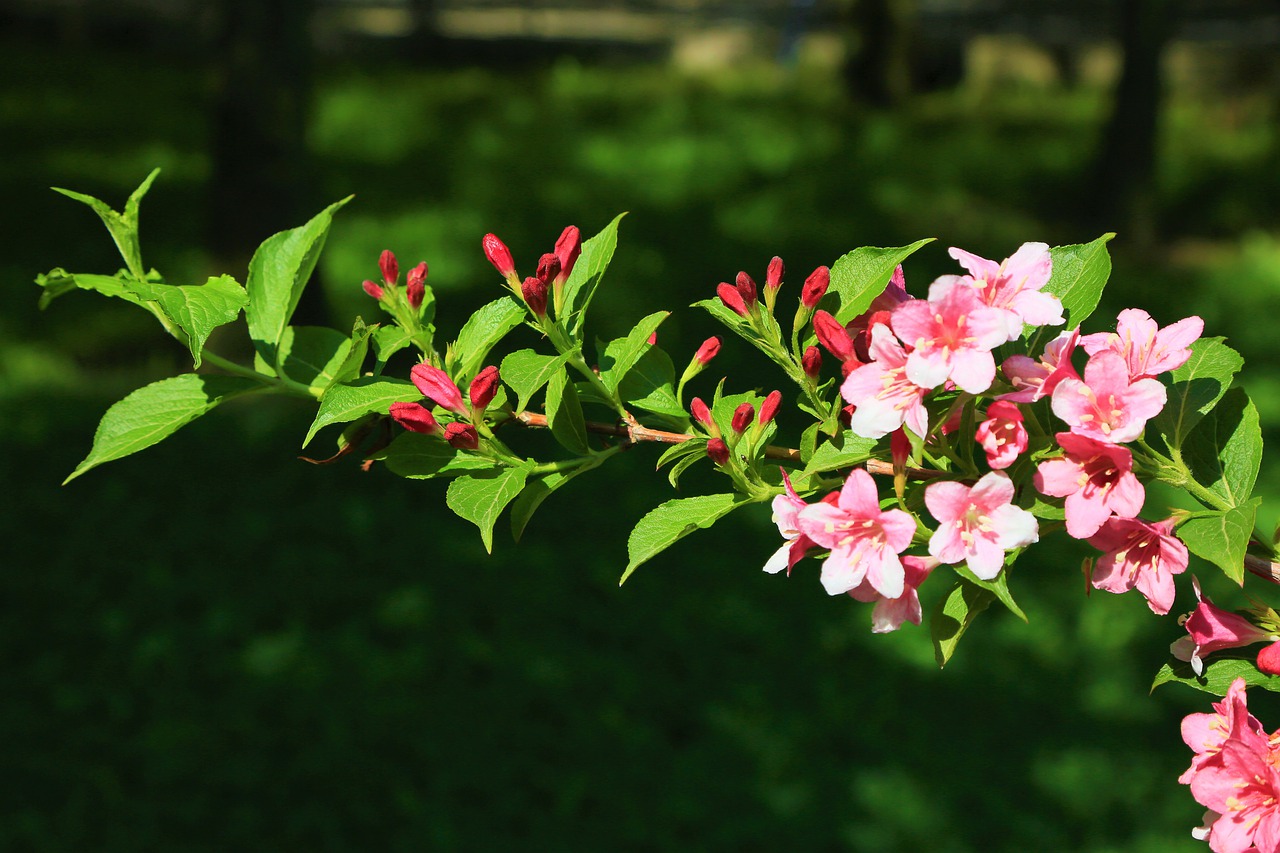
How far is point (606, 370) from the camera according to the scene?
1327mm

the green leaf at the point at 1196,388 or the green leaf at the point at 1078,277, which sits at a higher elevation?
the green leaf at the point at 1078,277

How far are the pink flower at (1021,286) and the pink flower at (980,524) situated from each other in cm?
14

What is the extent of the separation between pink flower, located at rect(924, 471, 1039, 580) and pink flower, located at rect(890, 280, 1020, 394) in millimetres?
87

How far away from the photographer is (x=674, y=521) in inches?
46.9

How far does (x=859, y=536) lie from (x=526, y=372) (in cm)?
34

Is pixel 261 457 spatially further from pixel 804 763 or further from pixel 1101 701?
pixel 1101 701

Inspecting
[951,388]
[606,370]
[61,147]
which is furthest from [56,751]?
[61,147]

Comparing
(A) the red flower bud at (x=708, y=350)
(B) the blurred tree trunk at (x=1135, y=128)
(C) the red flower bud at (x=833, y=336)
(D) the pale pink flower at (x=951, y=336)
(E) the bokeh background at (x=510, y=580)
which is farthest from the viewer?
(B) the blurred tree trunk at (x=1135, y=128)

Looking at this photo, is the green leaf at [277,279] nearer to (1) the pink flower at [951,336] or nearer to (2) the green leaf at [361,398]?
(2) the green leaf at [361,398]

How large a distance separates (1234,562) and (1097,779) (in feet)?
12.3

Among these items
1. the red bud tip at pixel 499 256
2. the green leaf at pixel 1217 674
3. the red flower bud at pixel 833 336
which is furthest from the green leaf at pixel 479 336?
the green leaf at pixel 1217 674

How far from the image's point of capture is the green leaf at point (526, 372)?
1186 millimetres

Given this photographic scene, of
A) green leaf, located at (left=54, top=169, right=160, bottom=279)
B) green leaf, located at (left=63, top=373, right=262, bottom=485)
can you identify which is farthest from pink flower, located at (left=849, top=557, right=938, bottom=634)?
green leaf, located at (left=54, top=169, right=160, bottom=279)

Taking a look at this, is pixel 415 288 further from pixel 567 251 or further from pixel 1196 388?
pixel 1196 388
